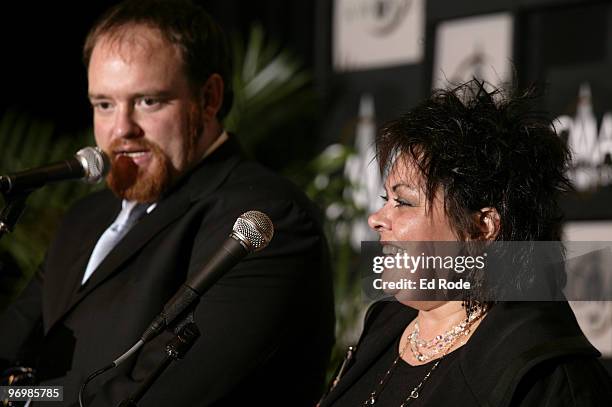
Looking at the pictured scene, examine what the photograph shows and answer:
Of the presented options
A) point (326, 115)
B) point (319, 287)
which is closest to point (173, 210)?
point (319, 287)

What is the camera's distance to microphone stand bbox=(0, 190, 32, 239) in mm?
1836

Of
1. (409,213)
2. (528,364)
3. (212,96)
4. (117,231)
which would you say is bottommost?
(528,364)

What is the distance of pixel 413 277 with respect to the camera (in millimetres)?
1679

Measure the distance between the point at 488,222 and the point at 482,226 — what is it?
0.04 ft

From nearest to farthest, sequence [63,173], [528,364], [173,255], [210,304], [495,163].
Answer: [528,364] < [495,163] < [63,173] < [210,304] < [173,255]

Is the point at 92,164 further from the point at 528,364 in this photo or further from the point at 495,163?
the point at 528,364

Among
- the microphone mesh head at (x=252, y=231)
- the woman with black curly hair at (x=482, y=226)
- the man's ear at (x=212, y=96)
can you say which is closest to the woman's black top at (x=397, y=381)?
the woman with black curly hair at (x=482, y=226)

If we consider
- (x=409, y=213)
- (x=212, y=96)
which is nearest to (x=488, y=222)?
(x=409, y=213)

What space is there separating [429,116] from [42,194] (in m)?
2.24

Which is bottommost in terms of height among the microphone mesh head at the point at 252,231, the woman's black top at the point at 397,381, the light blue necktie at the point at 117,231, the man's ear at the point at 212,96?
the woman's black top at the point at 397,381

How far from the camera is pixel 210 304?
6.74ft

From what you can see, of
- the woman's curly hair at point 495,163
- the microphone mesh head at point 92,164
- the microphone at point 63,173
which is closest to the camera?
the woman's curly hair at point 495,163

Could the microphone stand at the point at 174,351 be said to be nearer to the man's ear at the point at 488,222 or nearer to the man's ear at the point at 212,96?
the man's ear at the point at 488,222

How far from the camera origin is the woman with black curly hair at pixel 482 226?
1.54 meters
